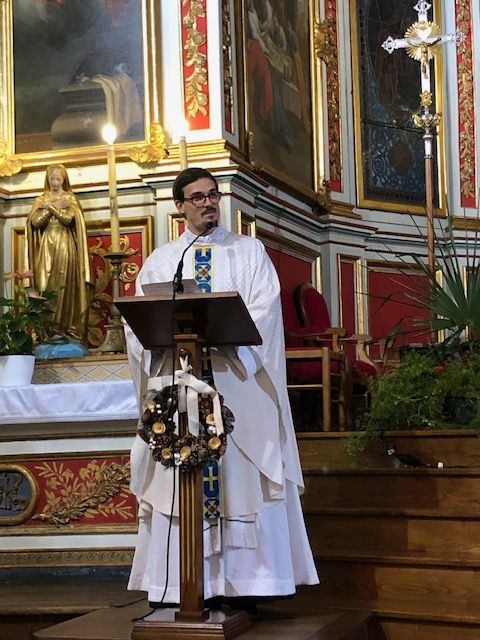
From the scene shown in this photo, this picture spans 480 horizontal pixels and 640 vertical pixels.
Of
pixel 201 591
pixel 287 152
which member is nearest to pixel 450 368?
pixel 201 591

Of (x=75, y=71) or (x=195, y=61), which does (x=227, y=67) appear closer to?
(x=195, y=61)

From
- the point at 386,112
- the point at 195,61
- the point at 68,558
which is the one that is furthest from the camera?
the point at 386,112

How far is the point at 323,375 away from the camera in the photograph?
6.68 meters

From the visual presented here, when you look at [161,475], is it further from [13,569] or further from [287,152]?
[287,152]

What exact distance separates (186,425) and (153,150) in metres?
3.43

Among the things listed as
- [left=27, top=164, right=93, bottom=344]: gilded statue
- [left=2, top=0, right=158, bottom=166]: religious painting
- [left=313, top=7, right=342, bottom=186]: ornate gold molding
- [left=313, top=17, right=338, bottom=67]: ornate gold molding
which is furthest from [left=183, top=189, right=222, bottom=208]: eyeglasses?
[left=313, top=17, right=338, bottom=67]: ornate gold molding

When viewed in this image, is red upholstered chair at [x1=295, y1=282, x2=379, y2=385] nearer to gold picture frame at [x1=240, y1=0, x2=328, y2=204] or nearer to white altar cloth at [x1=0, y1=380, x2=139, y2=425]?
gold picture frame at [x1=240, y1=0, x2=328, y2=204]

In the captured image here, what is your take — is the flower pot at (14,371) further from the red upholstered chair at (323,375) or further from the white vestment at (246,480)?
the red upholstered chair at (323,375)

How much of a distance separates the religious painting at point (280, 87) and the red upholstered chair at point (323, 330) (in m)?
0.90

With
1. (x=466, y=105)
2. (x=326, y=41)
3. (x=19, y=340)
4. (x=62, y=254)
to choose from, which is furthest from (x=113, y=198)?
(x=466, y=105)

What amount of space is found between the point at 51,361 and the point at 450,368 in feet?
6.82

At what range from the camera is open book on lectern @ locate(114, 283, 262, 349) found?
3.66 meters

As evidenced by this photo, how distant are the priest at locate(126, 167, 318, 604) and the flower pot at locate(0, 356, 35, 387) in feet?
4.79

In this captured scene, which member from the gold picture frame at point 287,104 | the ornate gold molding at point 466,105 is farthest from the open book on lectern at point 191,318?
the ornate gold molding at point 466,105
